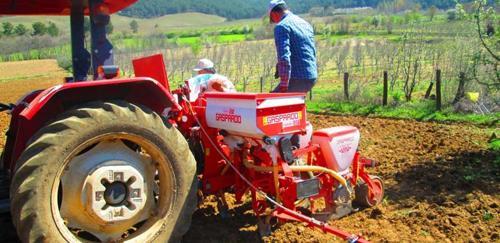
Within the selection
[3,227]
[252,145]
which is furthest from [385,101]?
[3,227]

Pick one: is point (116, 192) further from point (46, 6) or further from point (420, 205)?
point (420, 205)

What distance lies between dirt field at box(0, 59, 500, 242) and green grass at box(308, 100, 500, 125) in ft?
6.93

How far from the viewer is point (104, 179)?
3.47 meters

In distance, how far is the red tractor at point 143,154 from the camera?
3248 millimetres

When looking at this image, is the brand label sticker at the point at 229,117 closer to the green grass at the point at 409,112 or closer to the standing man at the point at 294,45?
the standing man at the point at 294,45

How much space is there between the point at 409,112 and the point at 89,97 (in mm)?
9771

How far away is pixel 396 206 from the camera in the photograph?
5324mm

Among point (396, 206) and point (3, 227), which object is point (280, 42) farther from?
point (3, 227)

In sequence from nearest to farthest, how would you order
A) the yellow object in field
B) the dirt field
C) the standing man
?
the dirt field → the standing man → the yellow object in field

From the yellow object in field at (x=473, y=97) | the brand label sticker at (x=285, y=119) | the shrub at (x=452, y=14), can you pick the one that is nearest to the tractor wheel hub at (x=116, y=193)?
the brand label sticker at (x=285, y=119)

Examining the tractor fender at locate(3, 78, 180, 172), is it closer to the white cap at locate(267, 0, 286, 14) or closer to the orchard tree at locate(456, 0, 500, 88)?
the white cap at locate(267, 0, 286, 14)

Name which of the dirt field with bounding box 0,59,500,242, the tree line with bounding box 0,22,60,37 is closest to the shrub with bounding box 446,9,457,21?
the dirt field with bounding box 0,59,500,242

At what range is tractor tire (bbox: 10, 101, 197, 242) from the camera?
10.3ft

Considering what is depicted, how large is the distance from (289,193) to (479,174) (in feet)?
10.2
